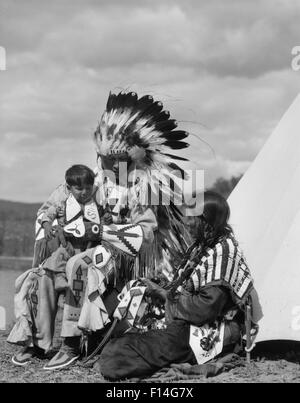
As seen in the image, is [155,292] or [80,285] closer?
[155,292]

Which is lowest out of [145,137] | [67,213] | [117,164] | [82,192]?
[67,213]

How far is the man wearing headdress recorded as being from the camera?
4.22 metres

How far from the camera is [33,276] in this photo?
443cm

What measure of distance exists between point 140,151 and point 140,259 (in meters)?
0.69

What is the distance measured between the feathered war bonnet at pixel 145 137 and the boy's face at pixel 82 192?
28cm

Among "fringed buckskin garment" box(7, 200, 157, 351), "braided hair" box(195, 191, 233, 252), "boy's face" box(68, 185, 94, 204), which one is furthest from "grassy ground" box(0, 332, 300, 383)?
"boy's face" box(68, 185, 94, 204)

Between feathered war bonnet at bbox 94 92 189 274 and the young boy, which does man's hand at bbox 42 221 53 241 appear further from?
feathered war bonnet at bbox 94 92 189 274

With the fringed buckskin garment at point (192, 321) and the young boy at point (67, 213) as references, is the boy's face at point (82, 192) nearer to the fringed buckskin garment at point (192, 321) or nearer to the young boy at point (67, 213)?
the young boy at point (67, 213)

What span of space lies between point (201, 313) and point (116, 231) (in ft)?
2.51

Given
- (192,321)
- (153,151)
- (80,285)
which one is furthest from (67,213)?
(192,321)

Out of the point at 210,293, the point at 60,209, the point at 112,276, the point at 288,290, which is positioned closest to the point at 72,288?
the point at 112,276

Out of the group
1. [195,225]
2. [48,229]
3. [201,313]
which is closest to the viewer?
[201,313]

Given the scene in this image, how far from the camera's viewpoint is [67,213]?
14.3 ft

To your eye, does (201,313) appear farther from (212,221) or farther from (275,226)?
(275,226)
